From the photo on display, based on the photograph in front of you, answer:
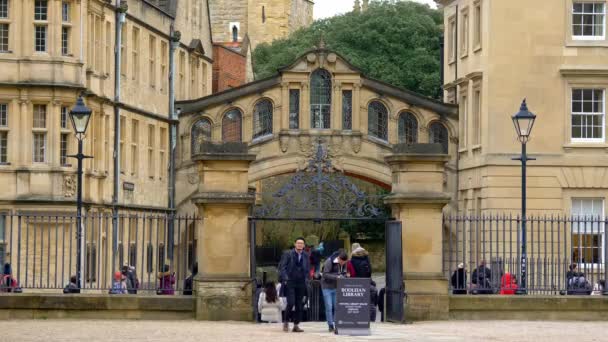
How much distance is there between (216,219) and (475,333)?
17.4ft

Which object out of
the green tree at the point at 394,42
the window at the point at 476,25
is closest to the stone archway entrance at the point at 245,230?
the window at the point at 476,25

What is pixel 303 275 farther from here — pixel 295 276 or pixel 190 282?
pixel 190 282

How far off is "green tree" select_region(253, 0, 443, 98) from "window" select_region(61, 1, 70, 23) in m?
36.8

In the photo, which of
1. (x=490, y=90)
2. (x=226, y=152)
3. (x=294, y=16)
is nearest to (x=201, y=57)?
(x=490, y=90)

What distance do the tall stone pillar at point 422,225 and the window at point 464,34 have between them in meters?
24.3

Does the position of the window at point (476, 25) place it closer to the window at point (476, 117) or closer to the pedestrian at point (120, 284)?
the window at point (476, 117)

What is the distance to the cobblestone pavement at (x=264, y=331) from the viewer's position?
27.8 metres

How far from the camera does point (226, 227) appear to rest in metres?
32.5

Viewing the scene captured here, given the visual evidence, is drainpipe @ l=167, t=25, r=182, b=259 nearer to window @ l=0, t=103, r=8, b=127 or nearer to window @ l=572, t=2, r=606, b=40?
window @ l=572, t=2, r=606, b=40

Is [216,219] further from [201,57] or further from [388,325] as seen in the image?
[201,57]

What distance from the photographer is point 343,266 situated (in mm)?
31234

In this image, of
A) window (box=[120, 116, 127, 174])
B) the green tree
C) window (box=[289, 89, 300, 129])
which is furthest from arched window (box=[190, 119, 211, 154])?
the green tree

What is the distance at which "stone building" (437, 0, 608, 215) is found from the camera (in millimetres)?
53562

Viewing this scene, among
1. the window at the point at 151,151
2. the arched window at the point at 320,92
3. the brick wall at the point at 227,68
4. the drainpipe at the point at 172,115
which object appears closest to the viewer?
the window at the point at 151,151
